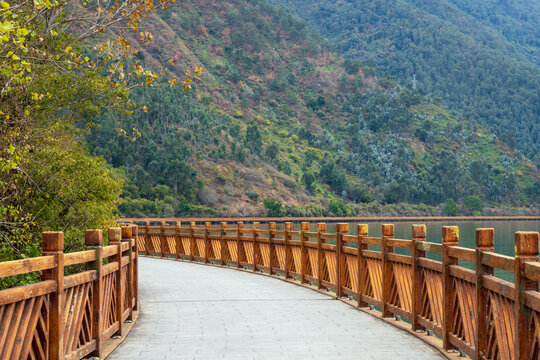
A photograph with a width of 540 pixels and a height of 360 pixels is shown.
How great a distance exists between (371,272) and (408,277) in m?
1.76

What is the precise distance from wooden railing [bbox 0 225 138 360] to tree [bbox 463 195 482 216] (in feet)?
443

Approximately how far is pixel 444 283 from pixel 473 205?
135 metres

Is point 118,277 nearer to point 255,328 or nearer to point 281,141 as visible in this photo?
point 255,328

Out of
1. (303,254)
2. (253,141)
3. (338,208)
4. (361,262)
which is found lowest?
(338,208)

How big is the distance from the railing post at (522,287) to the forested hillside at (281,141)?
268ft

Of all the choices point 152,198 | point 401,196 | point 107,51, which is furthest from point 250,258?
point 401,196

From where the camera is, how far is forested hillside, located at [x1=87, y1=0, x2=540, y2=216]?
10294 centimetres

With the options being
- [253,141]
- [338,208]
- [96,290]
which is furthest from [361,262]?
[253,141]

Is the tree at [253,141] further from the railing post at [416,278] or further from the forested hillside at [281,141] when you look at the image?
the railing post at [416,278]

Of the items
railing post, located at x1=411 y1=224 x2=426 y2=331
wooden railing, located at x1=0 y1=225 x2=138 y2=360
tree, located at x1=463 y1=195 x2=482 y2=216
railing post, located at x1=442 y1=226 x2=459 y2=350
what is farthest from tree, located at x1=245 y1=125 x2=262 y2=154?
railing post, located at x1=442 y1=226 x2=459 y2=350

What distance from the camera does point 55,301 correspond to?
6.17 m

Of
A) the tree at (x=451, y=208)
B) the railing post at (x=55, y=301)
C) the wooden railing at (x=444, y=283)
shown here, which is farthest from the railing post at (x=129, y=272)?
the tree at (x=451, y=208)

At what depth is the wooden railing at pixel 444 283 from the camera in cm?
602

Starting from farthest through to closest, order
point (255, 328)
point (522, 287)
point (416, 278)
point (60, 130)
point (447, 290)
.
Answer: point (60, 130) → point (255, 328) → point (416, 278) → point (447, 290) → point (522, 287)
